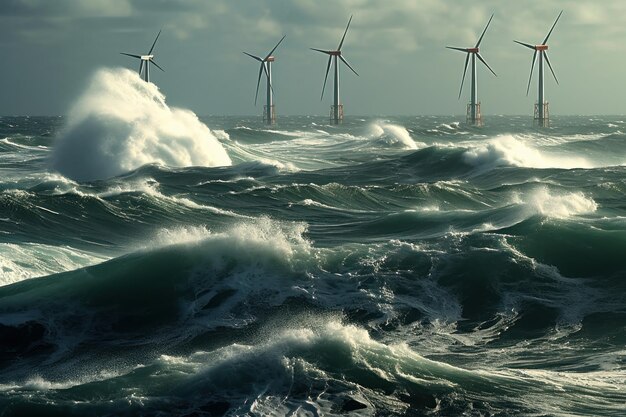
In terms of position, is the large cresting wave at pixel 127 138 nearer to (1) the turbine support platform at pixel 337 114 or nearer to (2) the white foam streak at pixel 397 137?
(2) the white foam streak at pixel 397 137

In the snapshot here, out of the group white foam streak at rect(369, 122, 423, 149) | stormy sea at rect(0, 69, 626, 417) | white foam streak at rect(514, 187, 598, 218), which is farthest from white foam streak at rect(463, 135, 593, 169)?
white foam streak at rect(369, 122, 423, 149)

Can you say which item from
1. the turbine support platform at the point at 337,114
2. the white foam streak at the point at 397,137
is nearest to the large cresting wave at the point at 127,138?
the white foam streak at the point at 397,137

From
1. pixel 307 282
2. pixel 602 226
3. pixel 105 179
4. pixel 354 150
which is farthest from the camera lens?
pixel 354 150

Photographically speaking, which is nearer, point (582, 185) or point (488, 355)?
point (488, 355)

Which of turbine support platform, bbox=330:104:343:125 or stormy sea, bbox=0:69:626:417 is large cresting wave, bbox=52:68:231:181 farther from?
turbine support platform, bbox=330:104:343:125

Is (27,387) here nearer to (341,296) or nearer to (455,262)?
(341,296)

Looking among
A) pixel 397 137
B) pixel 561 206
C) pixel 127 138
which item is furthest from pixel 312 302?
pixel 397 137

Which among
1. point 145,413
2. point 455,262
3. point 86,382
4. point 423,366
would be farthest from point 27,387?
point 455,262
